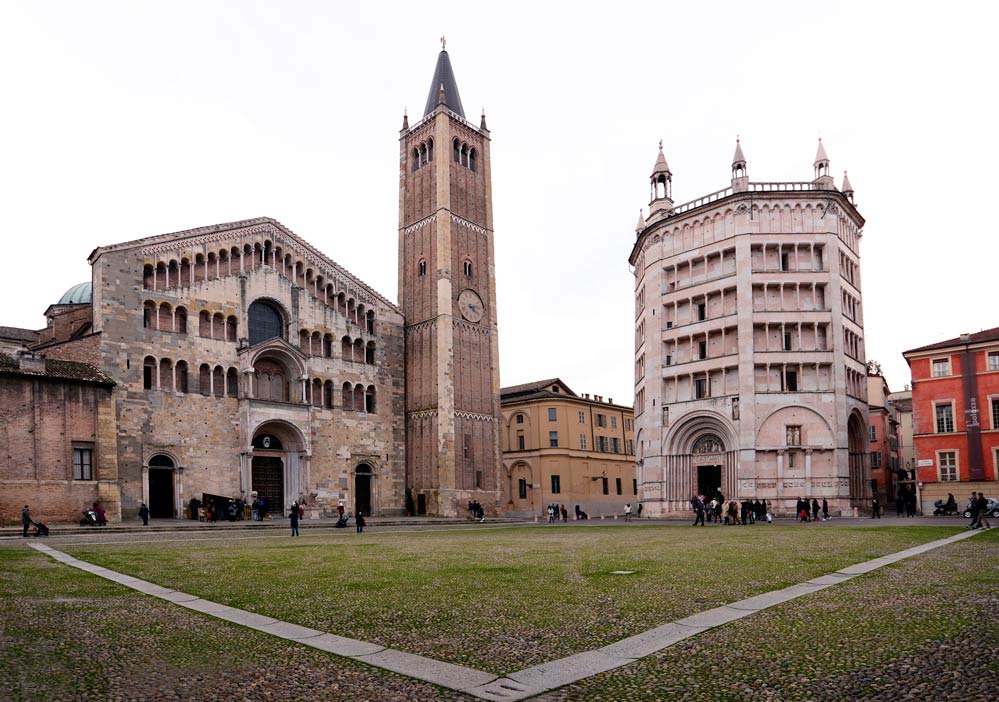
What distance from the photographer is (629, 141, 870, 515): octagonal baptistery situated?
50.8 m

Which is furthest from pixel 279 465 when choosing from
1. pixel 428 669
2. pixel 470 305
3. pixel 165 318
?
pixel 428 669

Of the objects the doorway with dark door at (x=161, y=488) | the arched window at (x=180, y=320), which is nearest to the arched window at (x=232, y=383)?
the arched window at (x=180, y=320)

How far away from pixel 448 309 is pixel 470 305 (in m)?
3.09

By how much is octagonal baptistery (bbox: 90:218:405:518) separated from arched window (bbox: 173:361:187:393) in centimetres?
6

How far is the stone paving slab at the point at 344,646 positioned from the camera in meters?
8.66

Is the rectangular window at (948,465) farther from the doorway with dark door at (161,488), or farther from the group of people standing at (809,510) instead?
the doorway with dark door at (161,488)

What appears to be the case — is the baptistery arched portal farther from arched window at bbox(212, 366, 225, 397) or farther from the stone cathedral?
arched window at bbox(212, 366, 225, 397)

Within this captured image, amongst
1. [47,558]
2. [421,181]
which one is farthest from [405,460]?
[47,558]

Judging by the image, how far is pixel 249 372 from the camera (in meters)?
49.8

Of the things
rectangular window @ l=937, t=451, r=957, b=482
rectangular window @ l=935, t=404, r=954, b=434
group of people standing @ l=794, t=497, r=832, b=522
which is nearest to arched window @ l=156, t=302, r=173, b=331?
group of people standing @ l=794, t=497, r=832, b=522

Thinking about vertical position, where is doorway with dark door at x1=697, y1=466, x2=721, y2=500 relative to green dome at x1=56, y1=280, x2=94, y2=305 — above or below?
below

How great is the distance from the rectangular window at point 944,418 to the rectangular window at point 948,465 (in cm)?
142

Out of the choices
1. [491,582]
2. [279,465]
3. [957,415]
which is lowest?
[279,465]

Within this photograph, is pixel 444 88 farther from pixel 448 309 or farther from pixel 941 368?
pixel 941 368
